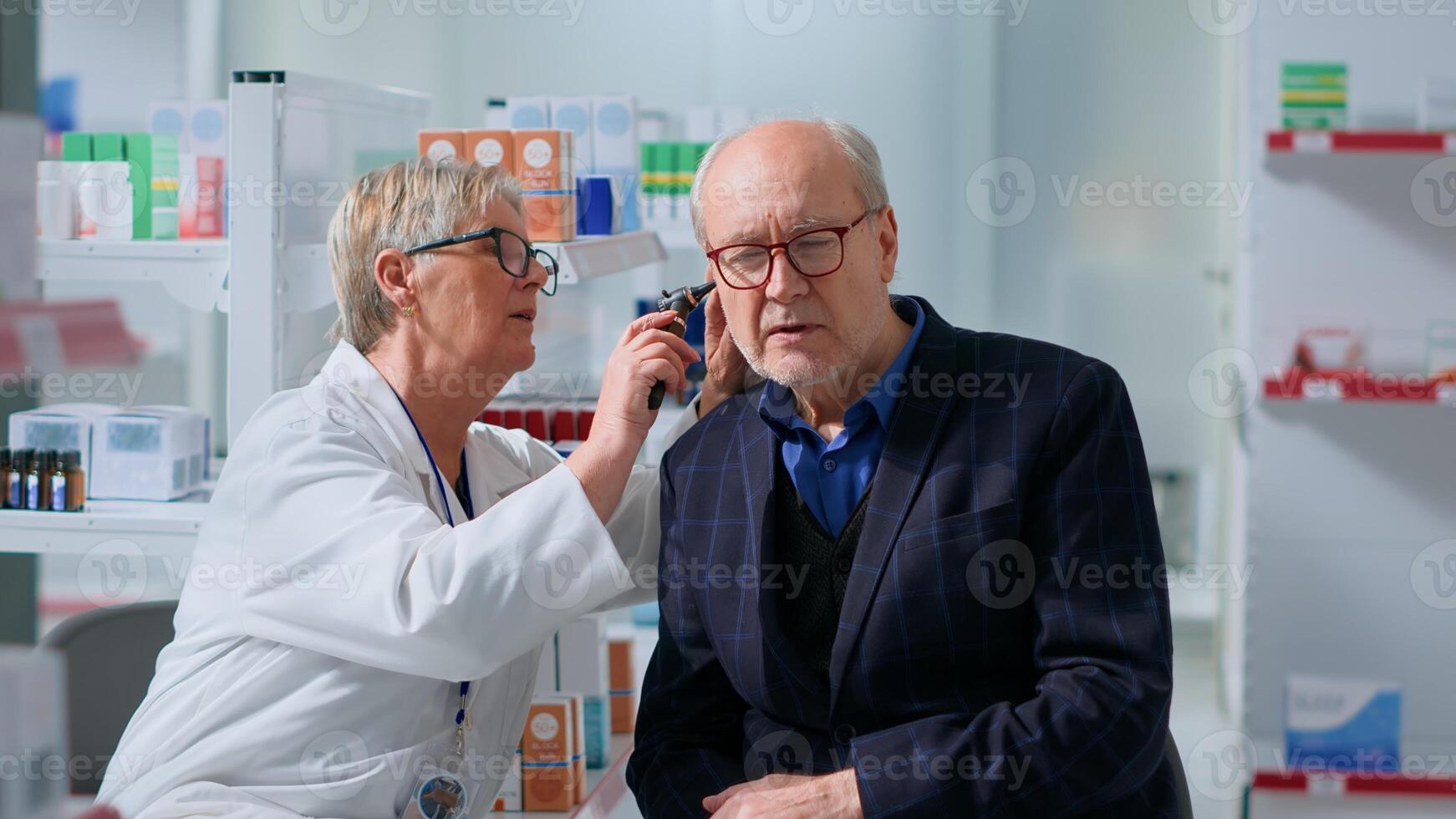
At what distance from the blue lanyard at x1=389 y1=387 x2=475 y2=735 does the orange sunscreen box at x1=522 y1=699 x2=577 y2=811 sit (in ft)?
1.23

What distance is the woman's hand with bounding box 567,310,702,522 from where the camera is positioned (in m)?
1.67

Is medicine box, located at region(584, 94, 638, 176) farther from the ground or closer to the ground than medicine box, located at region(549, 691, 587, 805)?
farther from the ground

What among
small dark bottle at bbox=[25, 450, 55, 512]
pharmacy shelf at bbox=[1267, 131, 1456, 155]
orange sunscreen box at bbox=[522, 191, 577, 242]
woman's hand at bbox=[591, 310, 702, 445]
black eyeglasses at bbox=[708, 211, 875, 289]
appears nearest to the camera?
black eyeglasses at bbox=[708, 211, 875, 289]

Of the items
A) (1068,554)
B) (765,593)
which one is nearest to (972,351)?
(1068,554)

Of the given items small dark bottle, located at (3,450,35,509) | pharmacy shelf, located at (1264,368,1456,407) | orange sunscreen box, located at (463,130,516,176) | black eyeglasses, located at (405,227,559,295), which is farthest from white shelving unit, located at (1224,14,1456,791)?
small dark bottle, located at (3,450,35,509)

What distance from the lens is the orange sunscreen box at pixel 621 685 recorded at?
247cm

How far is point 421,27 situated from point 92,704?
3.31 metres

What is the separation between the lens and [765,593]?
1.60 metres

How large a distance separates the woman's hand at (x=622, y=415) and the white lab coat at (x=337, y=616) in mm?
38

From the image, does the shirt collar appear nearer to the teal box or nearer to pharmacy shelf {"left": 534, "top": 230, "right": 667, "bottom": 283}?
pharmacy shelf {"left": 534, "top": 230, "right": 667, "bottom": 283}

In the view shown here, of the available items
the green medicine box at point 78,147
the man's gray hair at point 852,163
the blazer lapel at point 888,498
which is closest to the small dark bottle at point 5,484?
the green medicine box at point 78,147

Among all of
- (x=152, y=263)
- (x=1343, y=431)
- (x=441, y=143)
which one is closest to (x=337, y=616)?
(x=441, y=143)

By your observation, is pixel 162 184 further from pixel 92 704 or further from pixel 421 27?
pixel 421 27

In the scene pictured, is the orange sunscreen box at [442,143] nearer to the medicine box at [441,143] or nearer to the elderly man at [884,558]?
the medicine box at [441,143]
